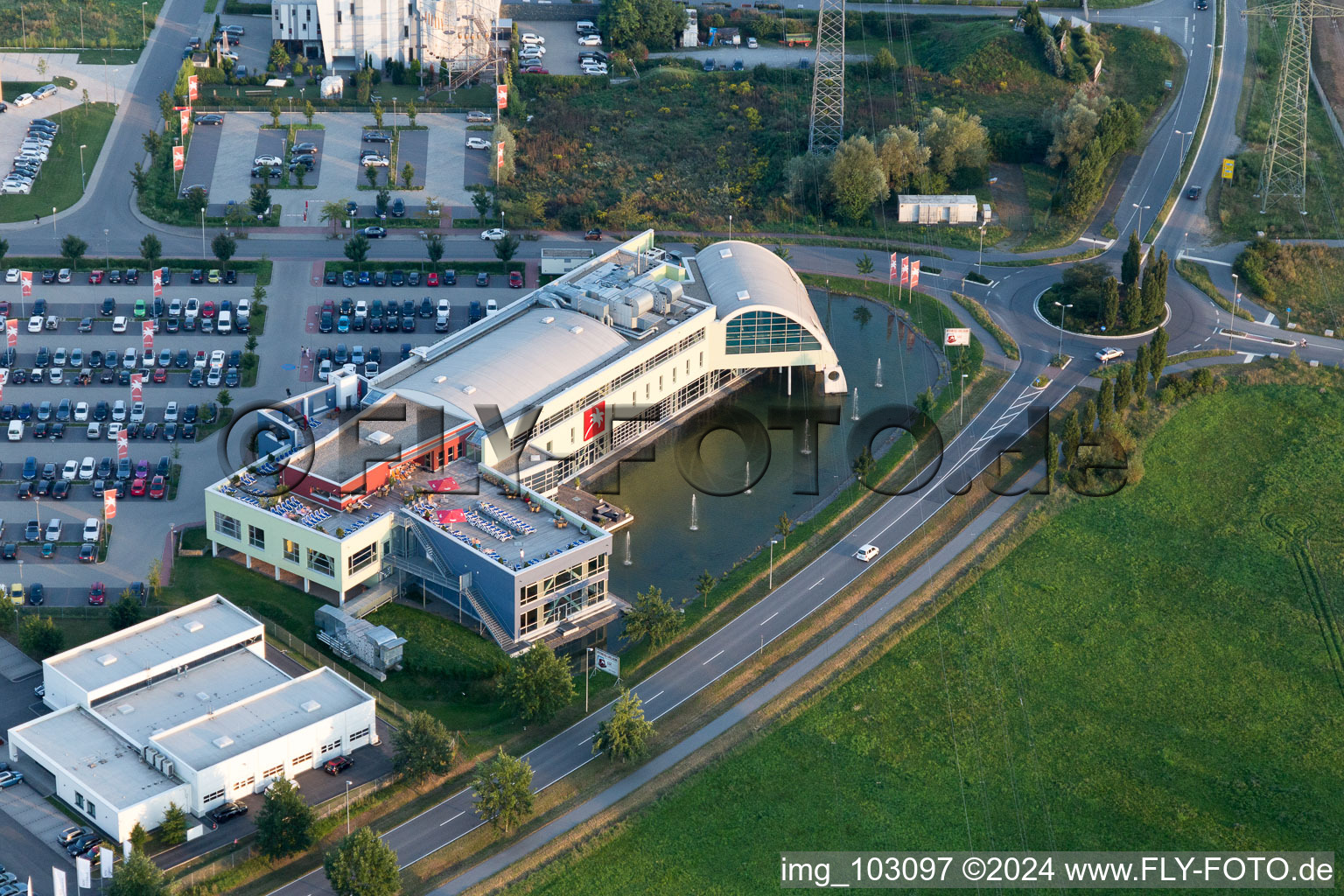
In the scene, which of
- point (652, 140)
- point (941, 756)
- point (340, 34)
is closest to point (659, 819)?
point (941, 756)

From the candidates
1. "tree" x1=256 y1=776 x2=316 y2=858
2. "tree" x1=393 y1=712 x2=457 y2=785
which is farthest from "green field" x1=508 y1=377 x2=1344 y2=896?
"tree" x1=256 y1=776 x2=316 y2=858

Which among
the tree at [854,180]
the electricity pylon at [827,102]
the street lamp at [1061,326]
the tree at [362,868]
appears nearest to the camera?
the tree at [362,868]

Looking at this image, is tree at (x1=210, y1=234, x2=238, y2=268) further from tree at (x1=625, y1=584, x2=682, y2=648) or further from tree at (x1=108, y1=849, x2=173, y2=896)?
tree at (x1=108, y1=849, x2=173, y2=896)

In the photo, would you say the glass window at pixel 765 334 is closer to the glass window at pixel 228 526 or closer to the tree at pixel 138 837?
the glass window at pixel 228 526

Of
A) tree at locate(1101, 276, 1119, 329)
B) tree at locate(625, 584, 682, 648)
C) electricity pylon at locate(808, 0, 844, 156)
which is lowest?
tree at locate(625, 584, 682, 648)

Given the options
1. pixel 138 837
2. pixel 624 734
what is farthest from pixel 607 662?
pixel 138 837

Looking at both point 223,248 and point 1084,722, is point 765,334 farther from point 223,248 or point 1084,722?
point 223,248

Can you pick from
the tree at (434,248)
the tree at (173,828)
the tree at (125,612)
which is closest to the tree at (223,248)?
the tree at (434,248)

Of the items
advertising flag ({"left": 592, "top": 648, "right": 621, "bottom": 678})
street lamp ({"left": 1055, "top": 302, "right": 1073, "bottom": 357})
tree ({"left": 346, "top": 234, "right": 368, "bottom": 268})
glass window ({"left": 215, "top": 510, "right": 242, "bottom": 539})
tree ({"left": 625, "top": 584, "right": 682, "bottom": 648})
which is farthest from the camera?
tree ({"left": 346, "top": 234, "right": 368, "bottom": 268})
